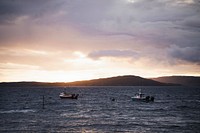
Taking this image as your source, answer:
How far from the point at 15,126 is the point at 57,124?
736 cm

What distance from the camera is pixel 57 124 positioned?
5619 centimetres

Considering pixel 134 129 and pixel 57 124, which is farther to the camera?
pixel 57 124

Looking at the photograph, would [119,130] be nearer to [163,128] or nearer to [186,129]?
[163,128]

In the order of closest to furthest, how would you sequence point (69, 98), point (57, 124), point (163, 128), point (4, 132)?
point (4, 132), point (163, 128), point (57, 124), point (69, 98)

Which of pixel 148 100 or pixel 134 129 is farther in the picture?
pixel 148 100

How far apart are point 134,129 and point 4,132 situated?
807 inches

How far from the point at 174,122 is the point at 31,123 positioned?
26.7 meters

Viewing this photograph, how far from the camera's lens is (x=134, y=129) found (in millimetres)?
50438

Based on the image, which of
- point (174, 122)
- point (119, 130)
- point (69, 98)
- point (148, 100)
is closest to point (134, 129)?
point (119, 130)

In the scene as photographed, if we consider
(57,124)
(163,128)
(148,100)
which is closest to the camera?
(163,128)

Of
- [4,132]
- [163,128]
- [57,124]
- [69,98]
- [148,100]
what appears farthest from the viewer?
[69,98]

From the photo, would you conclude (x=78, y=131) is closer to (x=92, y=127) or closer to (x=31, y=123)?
(x=92, y=127)

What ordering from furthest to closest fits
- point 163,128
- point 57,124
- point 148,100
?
1. point 148,100
2. point 57,124
3. point 163,128

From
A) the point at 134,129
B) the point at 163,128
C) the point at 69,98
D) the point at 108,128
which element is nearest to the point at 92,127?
the point at 108,128
